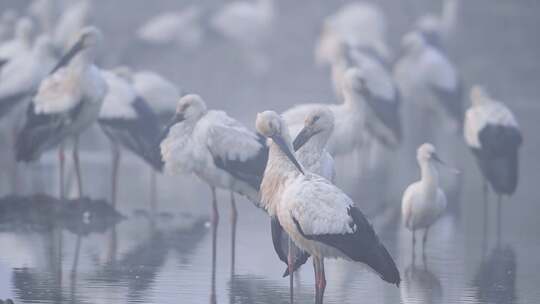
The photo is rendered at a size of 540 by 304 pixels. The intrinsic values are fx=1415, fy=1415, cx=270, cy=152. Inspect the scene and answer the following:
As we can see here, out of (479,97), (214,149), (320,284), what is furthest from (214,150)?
(479,97)

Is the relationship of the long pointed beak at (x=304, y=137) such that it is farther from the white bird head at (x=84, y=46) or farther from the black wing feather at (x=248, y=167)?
the white bird head at (x=84, y=46)

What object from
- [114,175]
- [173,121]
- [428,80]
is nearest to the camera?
[173,121]

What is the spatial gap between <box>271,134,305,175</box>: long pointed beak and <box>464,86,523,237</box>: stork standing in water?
4.24m

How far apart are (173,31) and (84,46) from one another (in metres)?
11.2

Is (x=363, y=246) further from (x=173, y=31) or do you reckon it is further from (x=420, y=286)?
(x=173, y=31)

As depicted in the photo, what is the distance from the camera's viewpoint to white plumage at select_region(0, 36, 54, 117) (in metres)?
14.2

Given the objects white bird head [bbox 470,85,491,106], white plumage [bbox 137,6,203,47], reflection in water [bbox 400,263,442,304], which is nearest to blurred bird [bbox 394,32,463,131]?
white bird head [bbox 470,85,491,106]

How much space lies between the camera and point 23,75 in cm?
1430

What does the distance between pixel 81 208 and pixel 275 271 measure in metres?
2.70

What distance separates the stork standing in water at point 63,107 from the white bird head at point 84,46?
0.17 ft

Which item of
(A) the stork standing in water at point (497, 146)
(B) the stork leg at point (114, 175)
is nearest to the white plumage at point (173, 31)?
(B) the stork leg at point (114, 175)

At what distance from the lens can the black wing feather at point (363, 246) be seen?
796 centimetres

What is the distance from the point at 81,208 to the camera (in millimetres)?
11781

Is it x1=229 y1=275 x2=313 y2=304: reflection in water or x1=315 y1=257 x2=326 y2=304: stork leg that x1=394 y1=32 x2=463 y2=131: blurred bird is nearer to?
x1=229 y1=275 x2=313 y2=304: reflection in water
